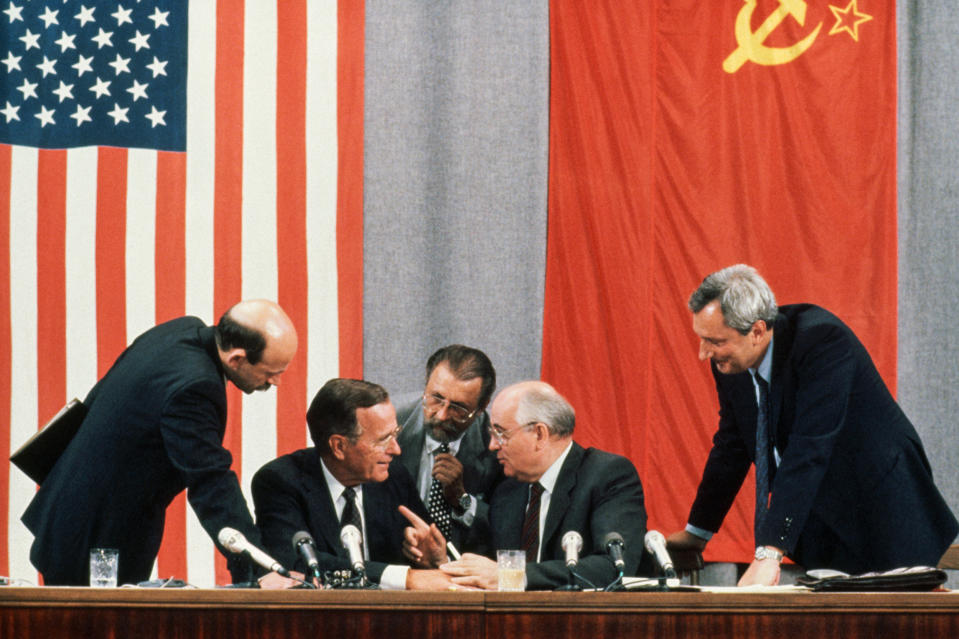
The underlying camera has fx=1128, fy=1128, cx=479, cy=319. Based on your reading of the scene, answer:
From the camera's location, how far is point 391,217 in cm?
565

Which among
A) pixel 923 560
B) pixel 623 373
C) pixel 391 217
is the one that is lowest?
pixel 923 560

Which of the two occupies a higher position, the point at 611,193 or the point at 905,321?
the point at 611,193

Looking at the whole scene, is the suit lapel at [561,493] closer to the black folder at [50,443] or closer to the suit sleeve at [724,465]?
the suit sleeve at [724,465]

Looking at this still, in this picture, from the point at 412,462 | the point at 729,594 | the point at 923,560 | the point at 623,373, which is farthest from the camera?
the point at 623,373

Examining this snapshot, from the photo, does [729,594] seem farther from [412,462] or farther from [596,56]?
[596,56]

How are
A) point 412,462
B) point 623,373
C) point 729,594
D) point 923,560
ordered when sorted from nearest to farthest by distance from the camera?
point 729,594
point 923,560
point 412,462
point 623,373

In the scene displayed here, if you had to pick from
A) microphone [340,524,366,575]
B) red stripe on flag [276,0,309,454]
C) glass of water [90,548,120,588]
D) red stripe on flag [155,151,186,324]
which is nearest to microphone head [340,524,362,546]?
microphone [340,524,366,575]

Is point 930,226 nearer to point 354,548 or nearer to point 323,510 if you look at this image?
point 323,510

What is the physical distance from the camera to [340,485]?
3.74 meters

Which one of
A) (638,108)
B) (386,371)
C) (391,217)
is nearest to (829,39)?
Result: (638,108)

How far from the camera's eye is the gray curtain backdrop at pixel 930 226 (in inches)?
223

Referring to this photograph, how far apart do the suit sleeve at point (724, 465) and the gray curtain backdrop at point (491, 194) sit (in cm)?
179

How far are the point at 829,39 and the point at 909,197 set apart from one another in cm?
90

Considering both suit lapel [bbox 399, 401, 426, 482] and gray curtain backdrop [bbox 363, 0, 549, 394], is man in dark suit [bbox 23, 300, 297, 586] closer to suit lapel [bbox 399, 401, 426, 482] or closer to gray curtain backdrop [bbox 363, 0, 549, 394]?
suit lapel [bbox 399, 401, 426, 482]
